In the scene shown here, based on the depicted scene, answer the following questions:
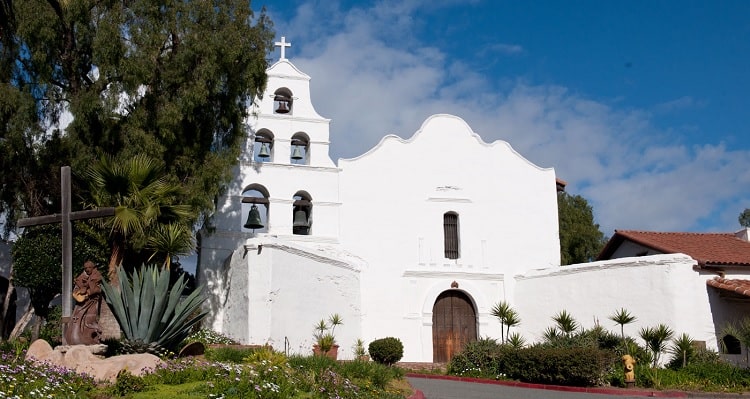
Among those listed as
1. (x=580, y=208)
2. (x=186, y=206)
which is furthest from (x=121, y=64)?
(x=580, y=208)

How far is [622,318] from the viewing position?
809 inches

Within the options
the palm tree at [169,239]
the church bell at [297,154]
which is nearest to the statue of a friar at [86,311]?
the palm tree at [169,239]

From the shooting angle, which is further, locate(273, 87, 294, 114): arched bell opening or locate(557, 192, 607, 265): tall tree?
locate(557, 192, 607, 265): tall tree

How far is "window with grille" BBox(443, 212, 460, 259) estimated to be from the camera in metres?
25.6

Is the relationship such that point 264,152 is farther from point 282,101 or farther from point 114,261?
point 114,261

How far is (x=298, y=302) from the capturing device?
20234mm

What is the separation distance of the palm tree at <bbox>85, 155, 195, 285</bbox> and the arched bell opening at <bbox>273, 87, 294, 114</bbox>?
7409mm

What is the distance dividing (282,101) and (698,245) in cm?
1428

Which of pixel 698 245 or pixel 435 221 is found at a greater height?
pixel 435 221

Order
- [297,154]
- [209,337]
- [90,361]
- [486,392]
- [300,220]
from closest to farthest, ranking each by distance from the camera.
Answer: [90,361], [486,392], [209,337], [300,220], [297,154]

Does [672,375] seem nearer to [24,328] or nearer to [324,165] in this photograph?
[324,165]

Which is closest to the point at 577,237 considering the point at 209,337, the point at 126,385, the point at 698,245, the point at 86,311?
the point at 698,245

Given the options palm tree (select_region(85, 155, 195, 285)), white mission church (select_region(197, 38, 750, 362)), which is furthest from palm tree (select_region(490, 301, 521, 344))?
palm tree (select_region(85, 155, 195, 285))

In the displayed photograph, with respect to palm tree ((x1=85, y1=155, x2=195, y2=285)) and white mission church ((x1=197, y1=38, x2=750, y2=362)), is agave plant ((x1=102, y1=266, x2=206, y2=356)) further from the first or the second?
white mission church ((x1=197, y1=38, x2=750, y2=362))
